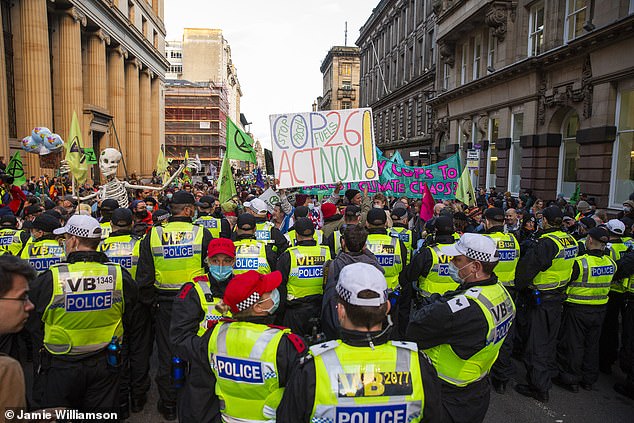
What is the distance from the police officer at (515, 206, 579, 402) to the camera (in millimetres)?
4977

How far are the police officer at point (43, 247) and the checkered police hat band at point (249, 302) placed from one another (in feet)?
12.7

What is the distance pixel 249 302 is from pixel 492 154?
72.6 ft

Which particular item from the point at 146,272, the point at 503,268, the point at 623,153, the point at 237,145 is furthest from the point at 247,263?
the point at 623,153

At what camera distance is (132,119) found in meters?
33.5

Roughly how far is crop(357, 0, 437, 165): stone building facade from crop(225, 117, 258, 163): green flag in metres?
24.2

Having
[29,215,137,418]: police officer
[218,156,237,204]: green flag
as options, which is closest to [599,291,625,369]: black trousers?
[29,215,137,418]: police officer

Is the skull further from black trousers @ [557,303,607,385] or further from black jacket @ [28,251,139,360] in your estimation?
black trousers @ [557,303,607,385]

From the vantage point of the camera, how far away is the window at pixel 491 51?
68.6ft

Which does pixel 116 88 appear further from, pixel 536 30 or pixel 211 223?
pixel 211 223

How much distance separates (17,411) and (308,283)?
325 cm

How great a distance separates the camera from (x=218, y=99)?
78500mm

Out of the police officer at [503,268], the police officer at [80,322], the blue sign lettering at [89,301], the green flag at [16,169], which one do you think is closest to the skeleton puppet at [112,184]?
the green flag at [16,169]

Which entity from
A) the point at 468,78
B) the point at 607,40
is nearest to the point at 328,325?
the point at 607,40

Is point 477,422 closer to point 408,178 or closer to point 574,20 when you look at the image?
point 408,178
